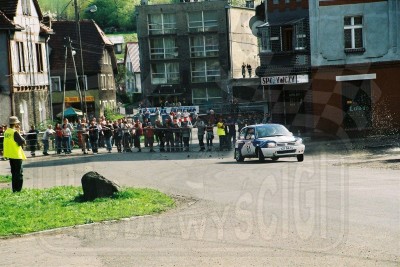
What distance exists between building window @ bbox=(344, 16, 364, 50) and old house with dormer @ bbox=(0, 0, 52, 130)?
19.3m

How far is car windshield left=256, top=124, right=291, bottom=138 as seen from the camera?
30.6m

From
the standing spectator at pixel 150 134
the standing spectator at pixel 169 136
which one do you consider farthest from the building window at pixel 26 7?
the standing spectator at pixel 169 136

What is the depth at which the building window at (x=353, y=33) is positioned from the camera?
41750 mm

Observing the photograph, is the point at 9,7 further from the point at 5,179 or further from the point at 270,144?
the point at 270,144

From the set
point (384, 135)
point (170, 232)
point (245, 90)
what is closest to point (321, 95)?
point (384, 135)

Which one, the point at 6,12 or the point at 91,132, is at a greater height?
the point at 6,12

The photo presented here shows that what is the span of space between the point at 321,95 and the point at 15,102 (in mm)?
18930

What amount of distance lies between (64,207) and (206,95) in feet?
259

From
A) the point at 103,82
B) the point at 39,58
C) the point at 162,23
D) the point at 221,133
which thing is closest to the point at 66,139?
the point at 221,133

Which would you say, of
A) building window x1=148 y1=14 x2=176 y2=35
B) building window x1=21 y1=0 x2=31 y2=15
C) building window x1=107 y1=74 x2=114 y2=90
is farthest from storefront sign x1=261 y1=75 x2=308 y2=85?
building window x1=148 y1=14 x2=176 y2=35

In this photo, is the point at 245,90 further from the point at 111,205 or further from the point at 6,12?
the point at 111,205

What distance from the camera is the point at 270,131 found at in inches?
1212

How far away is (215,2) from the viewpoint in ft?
317

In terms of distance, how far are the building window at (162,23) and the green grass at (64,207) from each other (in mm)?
76688
